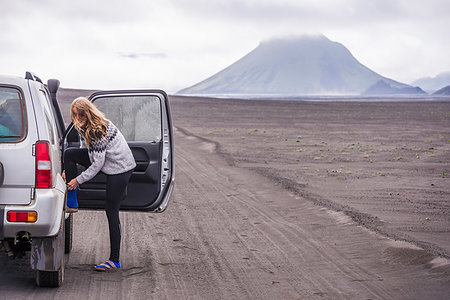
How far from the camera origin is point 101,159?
647 cm

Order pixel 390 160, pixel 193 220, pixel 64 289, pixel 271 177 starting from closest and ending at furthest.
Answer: pixel 64 289 → pixel 193 220 → pixel 271 177 → pixel 390 160

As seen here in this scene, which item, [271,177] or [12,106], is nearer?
[12,106]

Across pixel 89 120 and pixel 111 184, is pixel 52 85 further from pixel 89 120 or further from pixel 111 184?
pixel 111 184

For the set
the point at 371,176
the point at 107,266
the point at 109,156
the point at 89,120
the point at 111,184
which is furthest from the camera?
the point at 371,176

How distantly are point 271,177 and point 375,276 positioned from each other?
8.25 m

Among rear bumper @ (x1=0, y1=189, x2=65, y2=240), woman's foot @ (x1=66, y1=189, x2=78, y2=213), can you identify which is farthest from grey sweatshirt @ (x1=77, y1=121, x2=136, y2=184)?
rear bumper @ (x1=0, y1=189, x2=65, y2=240)

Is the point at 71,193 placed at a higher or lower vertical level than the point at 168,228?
higher

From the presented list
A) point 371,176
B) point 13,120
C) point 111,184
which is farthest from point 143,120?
point 371,176

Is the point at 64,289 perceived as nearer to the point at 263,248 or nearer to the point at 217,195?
the point at 263,248

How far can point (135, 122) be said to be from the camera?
8.13 metres

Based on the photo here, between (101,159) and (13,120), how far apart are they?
3.30ft

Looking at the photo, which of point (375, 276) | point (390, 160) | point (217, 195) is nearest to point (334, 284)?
point (375, 276)

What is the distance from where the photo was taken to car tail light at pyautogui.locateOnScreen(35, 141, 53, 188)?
558 cm

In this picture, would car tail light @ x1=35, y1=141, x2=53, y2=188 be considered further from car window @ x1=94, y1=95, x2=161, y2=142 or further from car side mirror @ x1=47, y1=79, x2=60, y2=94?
car window @ x1=94, y1=95, x2=161, y2=142
